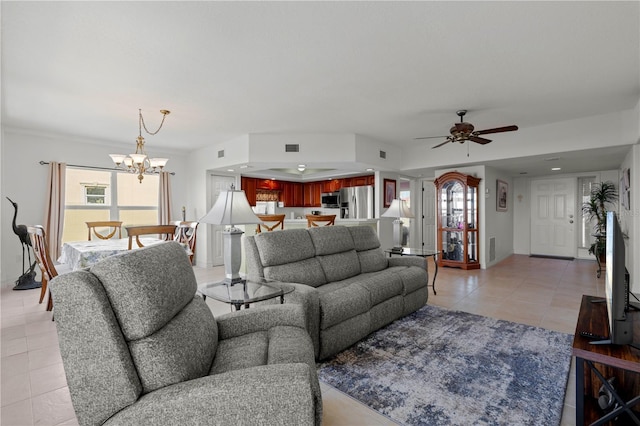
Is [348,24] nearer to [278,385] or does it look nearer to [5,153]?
[278,385]

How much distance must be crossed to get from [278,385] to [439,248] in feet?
19.6

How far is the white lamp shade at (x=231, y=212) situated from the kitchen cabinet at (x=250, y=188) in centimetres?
523

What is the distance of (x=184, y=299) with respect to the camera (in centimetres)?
142

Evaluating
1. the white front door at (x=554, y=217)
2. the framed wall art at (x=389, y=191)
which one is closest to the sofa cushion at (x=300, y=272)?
the framed wall art at (x=389, y=191)

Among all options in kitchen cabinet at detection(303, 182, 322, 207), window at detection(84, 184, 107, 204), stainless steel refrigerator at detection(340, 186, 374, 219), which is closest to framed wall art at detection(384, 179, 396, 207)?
stainless steel refrigerator at detection(340, 186, 374, 219)

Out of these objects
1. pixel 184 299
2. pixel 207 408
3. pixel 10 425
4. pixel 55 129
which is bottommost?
pixel 10 425

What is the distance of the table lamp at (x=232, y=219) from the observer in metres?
2.35

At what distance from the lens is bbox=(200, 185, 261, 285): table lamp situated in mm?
2350

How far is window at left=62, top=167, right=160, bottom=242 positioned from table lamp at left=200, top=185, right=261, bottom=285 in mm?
4262

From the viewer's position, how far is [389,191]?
671cm

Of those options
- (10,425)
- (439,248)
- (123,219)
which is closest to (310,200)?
(439,248)

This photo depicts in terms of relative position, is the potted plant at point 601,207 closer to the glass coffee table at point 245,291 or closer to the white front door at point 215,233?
the glass coffee table at point 245,291

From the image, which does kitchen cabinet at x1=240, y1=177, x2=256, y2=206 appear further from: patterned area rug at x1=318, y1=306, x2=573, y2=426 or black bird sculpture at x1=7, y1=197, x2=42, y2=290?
patterned area rug at x1=318, y1=306, x2=573, y2=426

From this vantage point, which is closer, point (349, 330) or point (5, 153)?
point (349, 330)
